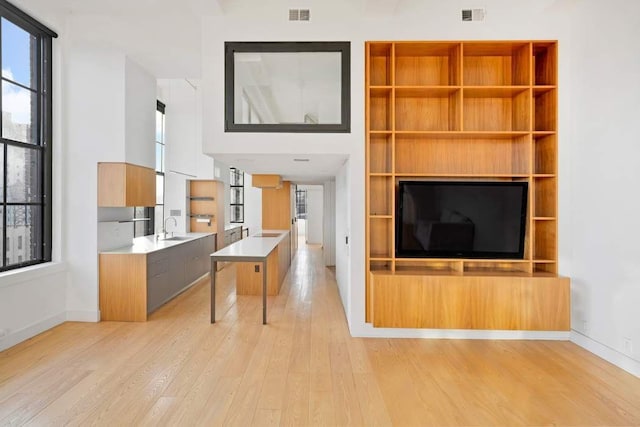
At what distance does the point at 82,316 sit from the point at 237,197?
7.64 meters

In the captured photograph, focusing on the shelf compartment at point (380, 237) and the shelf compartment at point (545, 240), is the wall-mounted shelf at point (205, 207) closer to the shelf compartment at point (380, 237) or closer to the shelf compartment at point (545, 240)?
the shelf compartment at point (380, 237)

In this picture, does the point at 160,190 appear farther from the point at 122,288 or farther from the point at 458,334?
the point at 458,334

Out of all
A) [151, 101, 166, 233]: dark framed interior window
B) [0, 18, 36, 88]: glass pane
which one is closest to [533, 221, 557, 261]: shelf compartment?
[0, 18, 36, 88]: glass pane

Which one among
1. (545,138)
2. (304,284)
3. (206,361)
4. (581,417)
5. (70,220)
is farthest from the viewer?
(304,284)

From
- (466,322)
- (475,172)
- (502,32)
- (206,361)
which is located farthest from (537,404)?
(502,32)

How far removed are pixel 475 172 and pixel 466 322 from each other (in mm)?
1612

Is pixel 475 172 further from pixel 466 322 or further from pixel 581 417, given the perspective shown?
pixel 581 417

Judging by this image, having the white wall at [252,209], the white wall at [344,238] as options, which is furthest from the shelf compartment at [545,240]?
the white wall at [252,209]

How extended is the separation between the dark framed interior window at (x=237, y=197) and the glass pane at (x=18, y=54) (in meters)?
7.51

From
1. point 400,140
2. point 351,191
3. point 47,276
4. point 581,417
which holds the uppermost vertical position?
point 400,140

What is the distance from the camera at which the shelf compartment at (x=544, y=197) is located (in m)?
3.57

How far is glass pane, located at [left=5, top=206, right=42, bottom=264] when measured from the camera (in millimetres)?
3461

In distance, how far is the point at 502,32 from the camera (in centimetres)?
346

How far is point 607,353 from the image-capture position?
120 inches
